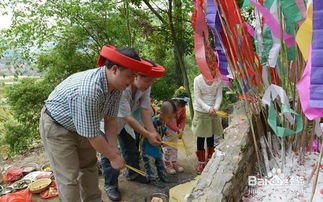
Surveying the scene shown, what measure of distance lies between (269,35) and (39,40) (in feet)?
15.8

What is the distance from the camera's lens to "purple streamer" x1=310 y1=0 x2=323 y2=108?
3.77 ft

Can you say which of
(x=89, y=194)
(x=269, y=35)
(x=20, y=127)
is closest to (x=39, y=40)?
(x=20, y=127)

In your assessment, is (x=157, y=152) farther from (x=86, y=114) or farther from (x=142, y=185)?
(x=86, y=114)

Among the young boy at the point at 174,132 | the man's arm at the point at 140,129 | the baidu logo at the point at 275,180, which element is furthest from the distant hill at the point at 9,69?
the baidu logo at the point at 275,180

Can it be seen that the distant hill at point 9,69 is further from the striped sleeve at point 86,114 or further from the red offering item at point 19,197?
the striped sleeve at point 86,114

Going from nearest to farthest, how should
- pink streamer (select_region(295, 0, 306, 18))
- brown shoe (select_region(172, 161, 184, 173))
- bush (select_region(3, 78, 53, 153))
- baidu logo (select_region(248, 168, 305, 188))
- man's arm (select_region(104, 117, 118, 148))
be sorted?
pink streamer (select_region(295, 0, 306, 18)) < baidu logo (select_region(248, 168, 305, 188)) < man's arm (select_region(104, 117, 118, 148)) < brown shoe (select_region(172, 161, 184, 173)) < bush (select_region(3, 78, 53, 153))

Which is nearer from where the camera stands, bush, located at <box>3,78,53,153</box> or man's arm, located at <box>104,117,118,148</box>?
man's arm, located at <box>104,117,118,148</box>

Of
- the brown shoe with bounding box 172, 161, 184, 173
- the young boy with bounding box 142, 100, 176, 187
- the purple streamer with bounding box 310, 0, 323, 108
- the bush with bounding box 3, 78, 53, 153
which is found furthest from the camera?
the bush with bounding box 3, 78, 53, 153

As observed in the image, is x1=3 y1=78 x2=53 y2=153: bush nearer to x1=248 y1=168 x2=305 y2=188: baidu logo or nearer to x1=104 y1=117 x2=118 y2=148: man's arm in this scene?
x1=104 y1=117 x2=118 y2=148: man's arm

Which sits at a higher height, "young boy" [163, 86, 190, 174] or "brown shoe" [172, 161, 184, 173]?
"young boy" [163, 86, 190, 174]

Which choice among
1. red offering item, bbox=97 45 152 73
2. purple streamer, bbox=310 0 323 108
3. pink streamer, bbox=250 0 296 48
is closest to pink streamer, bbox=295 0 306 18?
pink streamer, bbox=250 0 296 48

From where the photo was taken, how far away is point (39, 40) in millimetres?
5621

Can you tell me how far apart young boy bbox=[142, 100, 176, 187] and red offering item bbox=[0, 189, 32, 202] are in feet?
4.23

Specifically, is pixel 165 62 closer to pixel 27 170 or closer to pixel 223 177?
pixel 27 170
